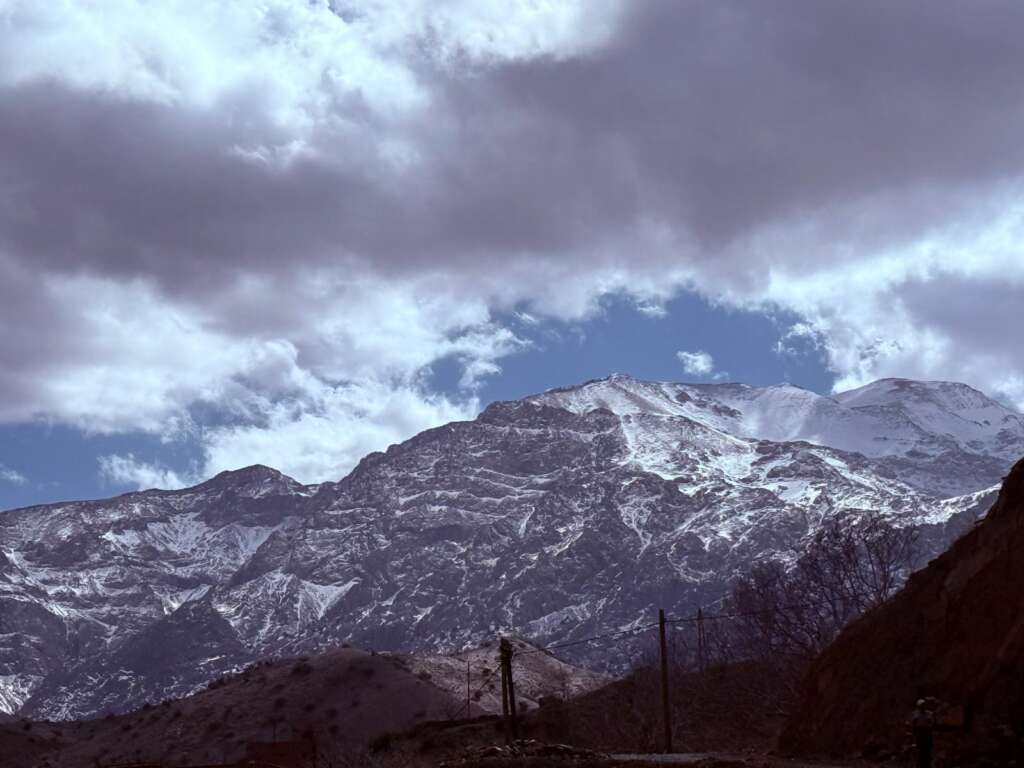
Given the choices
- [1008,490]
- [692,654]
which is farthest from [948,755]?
[692,654]

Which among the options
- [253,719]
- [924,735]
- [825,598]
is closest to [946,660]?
[924,735]

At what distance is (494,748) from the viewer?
4906 centimetres

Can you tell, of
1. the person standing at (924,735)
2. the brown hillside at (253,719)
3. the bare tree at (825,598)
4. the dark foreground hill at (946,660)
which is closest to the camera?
the person standing at (924,735)

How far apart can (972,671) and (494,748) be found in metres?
19.9

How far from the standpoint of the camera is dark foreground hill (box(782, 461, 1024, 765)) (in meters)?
33.0

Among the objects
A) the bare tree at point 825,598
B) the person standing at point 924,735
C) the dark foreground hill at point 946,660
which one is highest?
the bare tree at point 825,598

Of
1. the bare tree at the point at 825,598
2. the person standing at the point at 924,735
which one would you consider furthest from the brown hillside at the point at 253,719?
the person standing at the point at 924,735

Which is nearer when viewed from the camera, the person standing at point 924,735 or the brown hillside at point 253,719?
the person standing at point 924,735

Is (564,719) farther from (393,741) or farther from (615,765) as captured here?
(615,765)

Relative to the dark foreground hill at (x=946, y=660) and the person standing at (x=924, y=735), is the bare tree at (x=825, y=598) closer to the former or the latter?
the dark foreground hill at (x=946, y=660)

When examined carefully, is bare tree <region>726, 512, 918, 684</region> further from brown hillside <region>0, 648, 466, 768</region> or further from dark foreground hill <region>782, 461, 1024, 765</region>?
brown hillside <region>0, 648, 466, 768</region>

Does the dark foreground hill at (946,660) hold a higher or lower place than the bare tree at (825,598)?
lower

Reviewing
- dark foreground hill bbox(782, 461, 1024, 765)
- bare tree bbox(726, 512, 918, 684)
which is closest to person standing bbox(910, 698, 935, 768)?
dark foreground hill bbox(782, 461, 1024, 765)

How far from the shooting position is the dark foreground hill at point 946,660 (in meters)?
33.0
